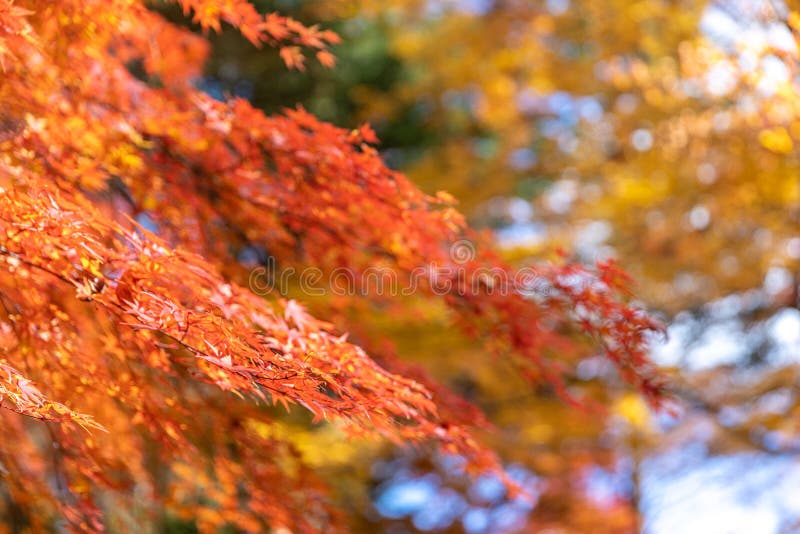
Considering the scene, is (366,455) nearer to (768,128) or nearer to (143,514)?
(143,514)

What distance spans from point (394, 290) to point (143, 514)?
6.08 feet

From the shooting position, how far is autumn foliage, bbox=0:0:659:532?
2.21 metres

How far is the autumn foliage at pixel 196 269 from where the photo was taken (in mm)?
2205

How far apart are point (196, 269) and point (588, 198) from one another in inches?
229

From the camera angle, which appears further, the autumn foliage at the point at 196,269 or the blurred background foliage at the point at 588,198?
the blurred background foliage at the point at 588,198

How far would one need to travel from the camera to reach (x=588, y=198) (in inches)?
298

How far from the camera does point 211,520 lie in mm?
4094

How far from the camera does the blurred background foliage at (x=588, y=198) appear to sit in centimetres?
588

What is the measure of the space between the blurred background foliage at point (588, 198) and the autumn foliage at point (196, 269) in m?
0.77

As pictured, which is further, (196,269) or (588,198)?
(588,198)

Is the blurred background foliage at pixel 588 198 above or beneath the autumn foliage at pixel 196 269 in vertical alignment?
above

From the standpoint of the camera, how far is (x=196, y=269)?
225 centimetres

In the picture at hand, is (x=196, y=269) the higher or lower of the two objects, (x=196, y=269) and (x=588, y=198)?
the lower

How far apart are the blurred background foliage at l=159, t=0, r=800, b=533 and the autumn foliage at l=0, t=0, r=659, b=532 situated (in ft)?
2.52
